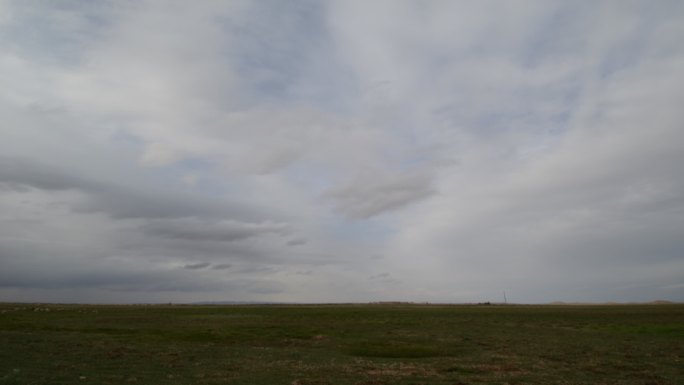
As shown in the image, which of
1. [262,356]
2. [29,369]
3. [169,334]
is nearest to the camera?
[29,369]

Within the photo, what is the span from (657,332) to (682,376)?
3531 centimetres

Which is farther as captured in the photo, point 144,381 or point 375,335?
point 375,335

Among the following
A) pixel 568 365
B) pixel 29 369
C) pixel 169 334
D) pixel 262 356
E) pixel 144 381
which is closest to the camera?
pixel 144 381

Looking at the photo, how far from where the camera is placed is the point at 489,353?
123ft

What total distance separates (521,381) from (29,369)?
26507 mm

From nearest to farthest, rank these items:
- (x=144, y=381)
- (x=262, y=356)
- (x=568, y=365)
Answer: (x=144, y=381), (x=568, y=365), (x=262, y=356)

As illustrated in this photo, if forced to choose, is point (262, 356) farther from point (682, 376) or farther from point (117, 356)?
point (682, 376)

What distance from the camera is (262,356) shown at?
34.8 m

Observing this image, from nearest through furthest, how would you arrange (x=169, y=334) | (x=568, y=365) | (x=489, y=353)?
(x=568, y=365) → (x=489, y=353) → (x=169, y=334)

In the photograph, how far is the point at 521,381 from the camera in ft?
81.9

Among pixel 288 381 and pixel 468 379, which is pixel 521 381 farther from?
pixel 288 381

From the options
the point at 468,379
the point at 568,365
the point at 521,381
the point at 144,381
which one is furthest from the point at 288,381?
the point at 568,365

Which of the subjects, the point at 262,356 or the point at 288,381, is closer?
the point at 288,381

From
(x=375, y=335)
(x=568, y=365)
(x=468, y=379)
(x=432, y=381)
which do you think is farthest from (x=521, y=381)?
(x=375, y=335)
